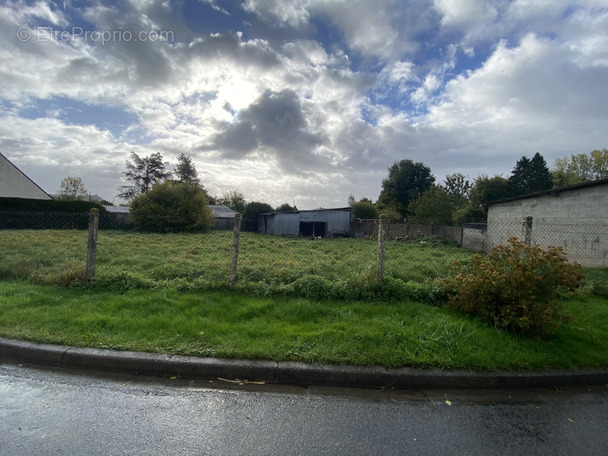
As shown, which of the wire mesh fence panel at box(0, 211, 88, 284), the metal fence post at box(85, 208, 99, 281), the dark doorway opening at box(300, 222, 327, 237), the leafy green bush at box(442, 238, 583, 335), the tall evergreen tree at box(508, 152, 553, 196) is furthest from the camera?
the tall evergreen tree at box(508, 152, 553, 196)

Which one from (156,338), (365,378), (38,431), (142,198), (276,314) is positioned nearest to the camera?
(38,431)

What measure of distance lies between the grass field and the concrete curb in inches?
3.9

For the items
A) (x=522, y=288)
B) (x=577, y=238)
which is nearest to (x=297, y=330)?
(x=522, y=288)

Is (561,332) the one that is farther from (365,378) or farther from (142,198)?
(142,198)

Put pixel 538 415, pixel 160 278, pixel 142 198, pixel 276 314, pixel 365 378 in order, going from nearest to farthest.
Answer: pixel 538 415 < pixel 365 378 < pixel 276 314 < pixel 160 278 < pixel 142 198

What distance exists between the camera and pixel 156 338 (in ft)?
11.3

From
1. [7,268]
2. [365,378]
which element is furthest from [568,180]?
[7,268]

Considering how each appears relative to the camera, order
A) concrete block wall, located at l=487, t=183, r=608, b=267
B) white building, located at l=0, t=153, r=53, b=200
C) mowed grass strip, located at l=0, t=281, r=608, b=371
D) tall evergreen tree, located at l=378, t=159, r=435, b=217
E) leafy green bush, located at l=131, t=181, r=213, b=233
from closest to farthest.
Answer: mowed grass strip, located at l=0, t=281, r=608, b=371, concrete block wall, located at l=487, t=183, r=608, b=267, leafy green bush, located at l=131, t=181, r=213, b=233, white building, located at l=0, t=153, r=53, b=200, tall evergreen tree, located at l=378, t=159, r=435, b=217

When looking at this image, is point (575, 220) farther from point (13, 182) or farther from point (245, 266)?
point (13, 182)

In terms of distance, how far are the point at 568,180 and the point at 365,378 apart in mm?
51246

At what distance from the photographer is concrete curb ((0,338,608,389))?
290 centimetres

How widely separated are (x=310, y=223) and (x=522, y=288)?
77.4 feet

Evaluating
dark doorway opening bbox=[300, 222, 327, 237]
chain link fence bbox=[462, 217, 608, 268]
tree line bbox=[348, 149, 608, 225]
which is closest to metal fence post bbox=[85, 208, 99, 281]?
chain link fence bbox=[462, 217, 608, 268]

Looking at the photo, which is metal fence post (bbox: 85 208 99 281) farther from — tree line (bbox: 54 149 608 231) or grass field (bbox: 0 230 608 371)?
tree line (bbox: 54 149 608 231)
